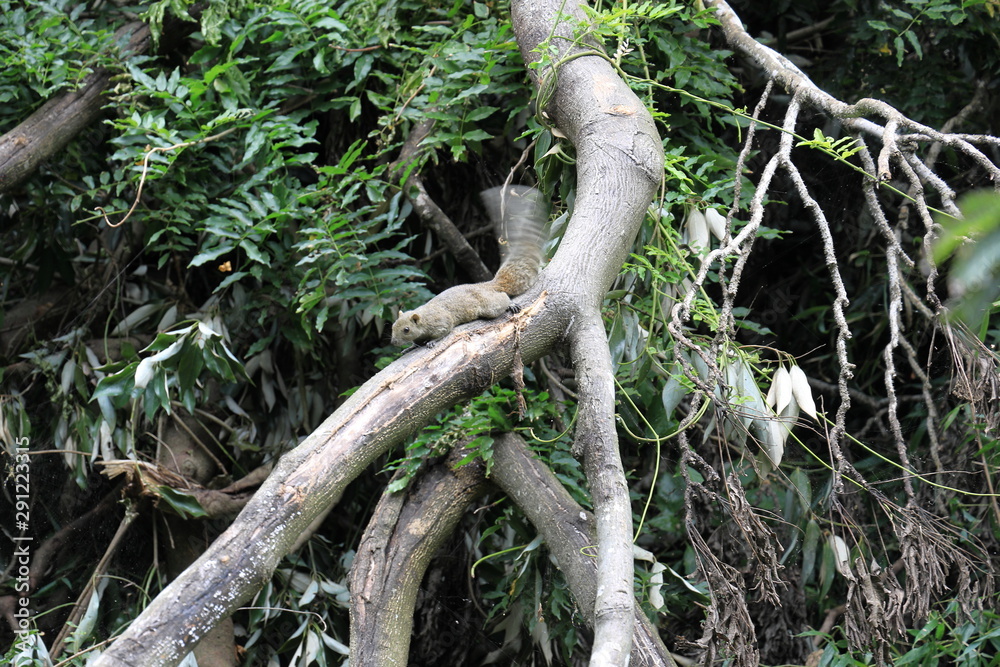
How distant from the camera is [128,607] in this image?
313 cm

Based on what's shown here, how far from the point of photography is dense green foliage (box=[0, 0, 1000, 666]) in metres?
2.59

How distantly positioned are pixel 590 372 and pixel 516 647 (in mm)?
1513

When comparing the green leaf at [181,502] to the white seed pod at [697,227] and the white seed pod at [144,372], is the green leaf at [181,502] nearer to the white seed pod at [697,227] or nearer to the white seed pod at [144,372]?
the white seed pod at [144,372]

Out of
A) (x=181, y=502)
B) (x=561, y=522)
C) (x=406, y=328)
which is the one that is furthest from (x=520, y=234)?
(x=181, y=502)

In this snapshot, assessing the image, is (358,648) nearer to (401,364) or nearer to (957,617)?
(401,364)

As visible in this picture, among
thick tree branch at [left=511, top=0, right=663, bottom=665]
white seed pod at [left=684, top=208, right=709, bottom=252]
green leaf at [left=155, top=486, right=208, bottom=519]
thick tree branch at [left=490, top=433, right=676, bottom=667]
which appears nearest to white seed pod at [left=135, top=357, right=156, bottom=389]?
green leaf at [left=155, top=486, right=208, bottom=519]

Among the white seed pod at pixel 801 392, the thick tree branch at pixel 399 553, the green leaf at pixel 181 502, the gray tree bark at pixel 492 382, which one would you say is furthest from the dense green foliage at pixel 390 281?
the white seed pod at pixel 801 392

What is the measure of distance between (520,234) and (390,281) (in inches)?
21.3

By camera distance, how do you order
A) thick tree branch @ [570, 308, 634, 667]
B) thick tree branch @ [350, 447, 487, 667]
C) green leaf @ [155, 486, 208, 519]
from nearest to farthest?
1. thick tree branch @ [570, 308, 634, 667]
2. thick tree branch @ [350, 447, 487, 667]
3. green leaf @ [155, 486, 208, 519]

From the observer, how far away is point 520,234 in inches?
104

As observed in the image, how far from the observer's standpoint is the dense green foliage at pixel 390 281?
2.59 m

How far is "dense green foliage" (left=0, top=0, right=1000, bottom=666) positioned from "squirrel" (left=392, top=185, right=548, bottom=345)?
0.46ft

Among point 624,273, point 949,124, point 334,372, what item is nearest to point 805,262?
point 949,124

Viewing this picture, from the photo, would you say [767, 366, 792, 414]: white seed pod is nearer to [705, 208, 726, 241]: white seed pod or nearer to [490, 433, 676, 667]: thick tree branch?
[490, 433, 676, 667]: thick tree branch
